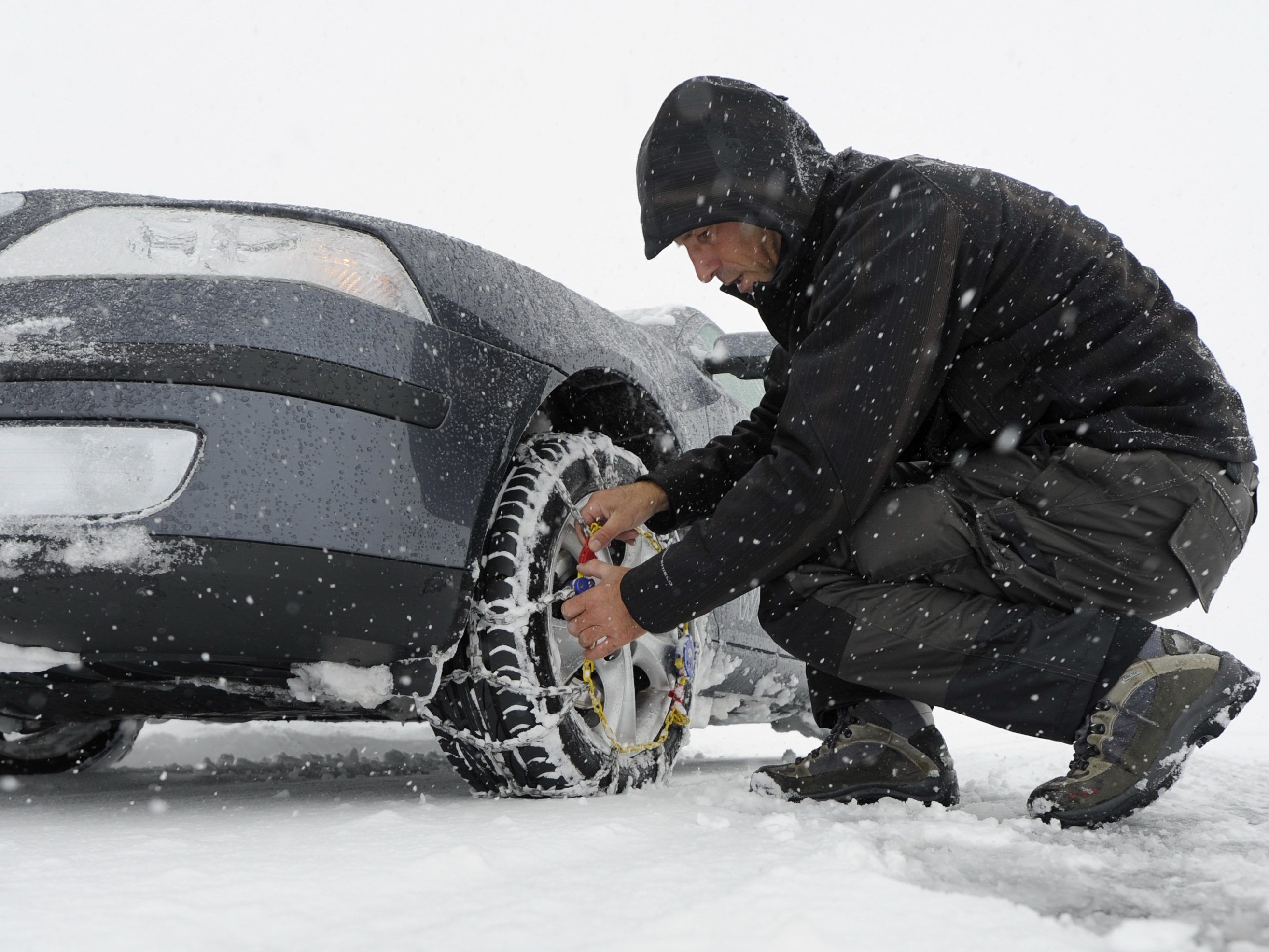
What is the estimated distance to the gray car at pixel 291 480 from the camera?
1361 millimetres

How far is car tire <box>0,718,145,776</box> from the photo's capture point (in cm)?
239

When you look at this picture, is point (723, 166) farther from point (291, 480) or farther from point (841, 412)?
point (291, 480)

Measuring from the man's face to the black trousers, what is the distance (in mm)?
468

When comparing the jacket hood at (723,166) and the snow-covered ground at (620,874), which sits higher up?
the jacket hood at (723,166)

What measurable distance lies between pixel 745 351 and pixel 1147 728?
3.93 feet

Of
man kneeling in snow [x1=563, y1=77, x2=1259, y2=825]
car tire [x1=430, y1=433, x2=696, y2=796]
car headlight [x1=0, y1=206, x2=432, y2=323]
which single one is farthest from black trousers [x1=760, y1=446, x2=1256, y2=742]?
car headlight [x1=0, y1=206, x2=432, y2=323]

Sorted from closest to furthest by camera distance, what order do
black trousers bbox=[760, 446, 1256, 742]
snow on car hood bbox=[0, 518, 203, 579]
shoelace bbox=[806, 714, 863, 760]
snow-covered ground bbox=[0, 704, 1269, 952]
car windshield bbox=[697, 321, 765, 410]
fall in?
snow-covered ground bbox=[0, 704, 1269, 952], snow on car hood bbox=[0, 518, 203, 579], black trousers bbox=[760, 446, 1256, 742], shoelace bbox=[806, 714, 863, 760], car windshield bbox=[697, 321, 765, 410]

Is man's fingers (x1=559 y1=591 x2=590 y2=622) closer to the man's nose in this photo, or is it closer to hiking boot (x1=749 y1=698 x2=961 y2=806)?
hiking boot (x1=749 y1=698 x2=961 y2=806)

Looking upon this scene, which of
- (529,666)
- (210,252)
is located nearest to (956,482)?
(529,666)

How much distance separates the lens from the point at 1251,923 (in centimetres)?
101

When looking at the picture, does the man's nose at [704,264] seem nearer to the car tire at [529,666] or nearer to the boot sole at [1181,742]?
the car tire at [529,666]

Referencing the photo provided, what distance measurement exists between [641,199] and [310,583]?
862mm

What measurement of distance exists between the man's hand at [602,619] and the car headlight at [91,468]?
0.64 meters

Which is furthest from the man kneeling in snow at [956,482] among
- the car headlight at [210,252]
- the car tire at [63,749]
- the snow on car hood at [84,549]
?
the car tire at [63,749]
